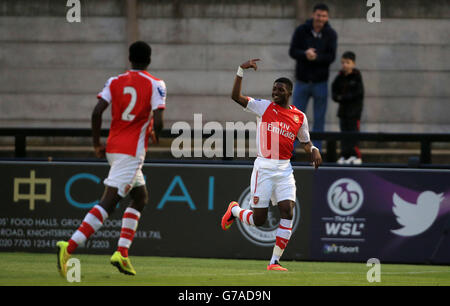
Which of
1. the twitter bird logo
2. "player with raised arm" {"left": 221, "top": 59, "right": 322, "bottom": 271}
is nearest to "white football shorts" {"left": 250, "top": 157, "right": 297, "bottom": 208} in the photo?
"player with raised arm" {"left": 221, "top": 59, "right": 322, "bottom": 271}

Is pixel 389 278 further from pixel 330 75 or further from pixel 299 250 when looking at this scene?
pixel 330 75

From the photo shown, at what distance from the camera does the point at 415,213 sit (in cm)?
1203

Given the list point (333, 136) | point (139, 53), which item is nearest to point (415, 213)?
point (333, 136)

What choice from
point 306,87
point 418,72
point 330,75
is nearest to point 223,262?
point 306,87

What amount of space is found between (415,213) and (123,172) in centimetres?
512

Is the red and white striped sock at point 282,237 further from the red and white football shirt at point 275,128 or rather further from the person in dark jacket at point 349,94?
the person in dark jacket at point 349,94

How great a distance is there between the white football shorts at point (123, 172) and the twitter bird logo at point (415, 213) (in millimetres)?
4812

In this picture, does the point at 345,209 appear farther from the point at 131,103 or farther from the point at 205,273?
the point at 131,103

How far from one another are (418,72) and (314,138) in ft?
11.2

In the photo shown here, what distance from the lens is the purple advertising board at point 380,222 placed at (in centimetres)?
1202

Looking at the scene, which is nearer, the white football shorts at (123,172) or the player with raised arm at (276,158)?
the white football shorts at (123,172)

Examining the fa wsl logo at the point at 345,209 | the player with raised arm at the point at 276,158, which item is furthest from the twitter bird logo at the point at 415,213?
the player with raised arm at the point at 276,158

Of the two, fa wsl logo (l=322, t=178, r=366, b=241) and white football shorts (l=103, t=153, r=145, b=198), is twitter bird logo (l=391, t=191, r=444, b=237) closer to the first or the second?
fa wsl logo (l=322, t=178, r=366, b=241)
